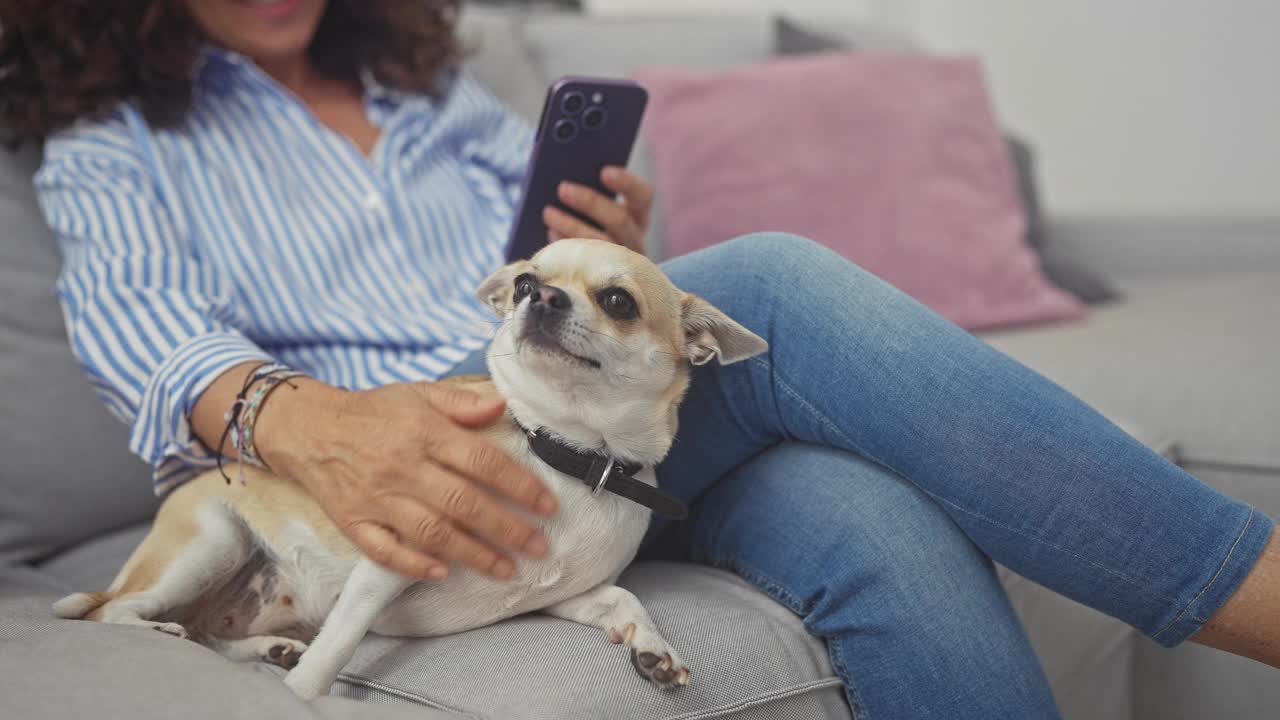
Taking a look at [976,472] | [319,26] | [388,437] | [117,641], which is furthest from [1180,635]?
[319,26]

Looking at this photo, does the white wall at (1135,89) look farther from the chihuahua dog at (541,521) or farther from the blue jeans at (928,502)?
the chihuahua dog at (541,521)

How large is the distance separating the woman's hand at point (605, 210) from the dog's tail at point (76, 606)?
64 centimetres

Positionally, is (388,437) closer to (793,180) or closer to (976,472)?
(976,472)

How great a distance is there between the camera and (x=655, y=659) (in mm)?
837

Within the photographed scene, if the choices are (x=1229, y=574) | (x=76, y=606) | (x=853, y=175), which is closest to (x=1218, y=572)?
(x=1229, y=574)

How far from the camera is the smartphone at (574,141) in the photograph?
44.8 inches

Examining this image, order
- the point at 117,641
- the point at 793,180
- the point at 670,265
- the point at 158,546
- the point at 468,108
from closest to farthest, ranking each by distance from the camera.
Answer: the point at 117,641, the point at 158,546, the point at 670,265, the point at 468,108, the point at 793,180

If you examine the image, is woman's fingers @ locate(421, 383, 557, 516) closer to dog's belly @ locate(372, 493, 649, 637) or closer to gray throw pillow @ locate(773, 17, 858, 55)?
dog's belly @ locate(372, 493, 649, 637)

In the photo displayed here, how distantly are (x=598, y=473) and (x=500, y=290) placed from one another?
0.88 feet

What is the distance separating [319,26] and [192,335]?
2.42ft

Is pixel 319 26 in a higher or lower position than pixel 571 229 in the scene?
higher

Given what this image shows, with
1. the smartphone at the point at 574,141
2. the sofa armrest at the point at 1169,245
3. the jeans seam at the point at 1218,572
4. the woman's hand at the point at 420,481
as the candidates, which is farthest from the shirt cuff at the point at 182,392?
the sofa armrest at the point at 1169,245

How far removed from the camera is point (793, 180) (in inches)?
72.5

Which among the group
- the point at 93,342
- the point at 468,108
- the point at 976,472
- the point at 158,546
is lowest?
the point at 158,546
